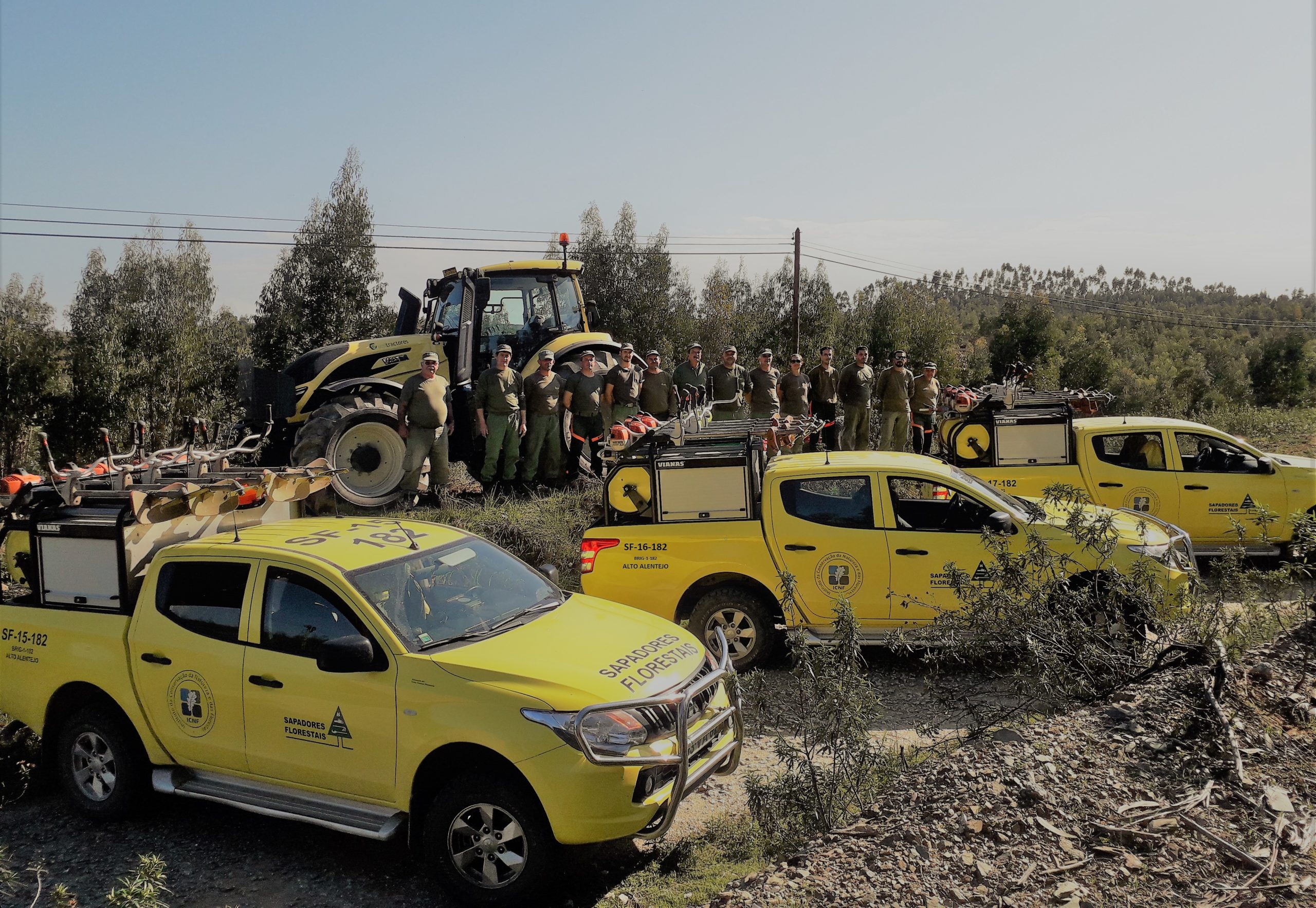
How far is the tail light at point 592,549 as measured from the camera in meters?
7.16

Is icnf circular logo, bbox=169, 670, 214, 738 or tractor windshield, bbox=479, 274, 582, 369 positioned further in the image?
tractor windshield, bbox=479, 274, 582, 369

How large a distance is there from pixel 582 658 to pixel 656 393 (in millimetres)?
8518

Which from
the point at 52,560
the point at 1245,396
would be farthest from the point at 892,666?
the point at 1245,396

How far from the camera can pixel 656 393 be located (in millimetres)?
12844

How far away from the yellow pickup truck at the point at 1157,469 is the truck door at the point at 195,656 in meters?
7.37

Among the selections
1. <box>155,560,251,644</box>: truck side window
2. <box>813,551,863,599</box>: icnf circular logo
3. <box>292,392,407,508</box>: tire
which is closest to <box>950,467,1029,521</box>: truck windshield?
<box>813,551,863,599</box>: icnf circular logo

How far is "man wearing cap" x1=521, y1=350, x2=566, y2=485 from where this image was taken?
478 inches

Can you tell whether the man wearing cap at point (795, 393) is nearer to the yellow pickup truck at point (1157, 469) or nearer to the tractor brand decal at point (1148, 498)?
the yellow pickup truck at point (1157, 469)

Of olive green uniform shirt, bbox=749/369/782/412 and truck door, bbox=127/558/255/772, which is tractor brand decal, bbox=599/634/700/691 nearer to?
truck door, bbox=127/558/255/772

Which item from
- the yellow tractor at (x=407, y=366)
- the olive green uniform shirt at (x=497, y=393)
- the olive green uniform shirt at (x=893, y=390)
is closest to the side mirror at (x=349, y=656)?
the yellow tractor at (x=407, y=366)

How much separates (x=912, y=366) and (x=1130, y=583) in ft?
87.9

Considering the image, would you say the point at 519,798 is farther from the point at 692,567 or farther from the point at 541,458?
the point at 541,458

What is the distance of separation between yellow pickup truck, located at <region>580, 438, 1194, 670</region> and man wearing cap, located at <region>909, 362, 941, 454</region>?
22.6ft

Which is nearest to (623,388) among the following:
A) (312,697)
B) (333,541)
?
(333,541)
